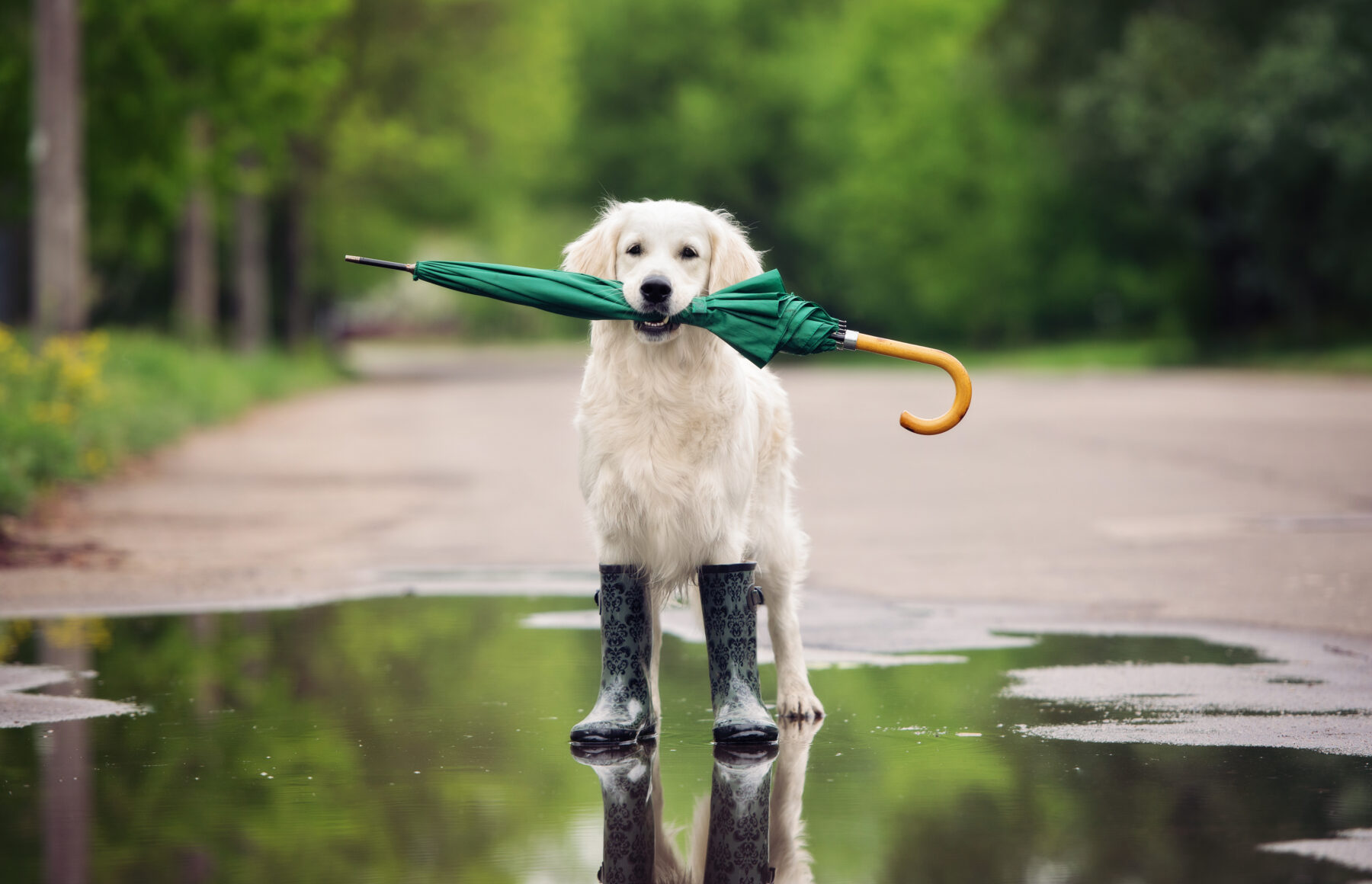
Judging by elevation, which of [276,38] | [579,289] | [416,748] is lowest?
[416,748]

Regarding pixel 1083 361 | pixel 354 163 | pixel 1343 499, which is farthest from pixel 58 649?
pixel 1083 361

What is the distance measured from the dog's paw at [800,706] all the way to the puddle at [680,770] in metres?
0.16

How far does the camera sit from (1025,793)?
16.7 ft

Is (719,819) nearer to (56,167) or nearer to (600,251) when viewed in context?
(600,251)

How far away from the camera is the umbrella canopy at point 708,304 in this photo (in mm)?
5781

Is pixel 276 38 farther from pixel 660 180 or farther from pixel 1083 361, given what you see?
pixel 660 180

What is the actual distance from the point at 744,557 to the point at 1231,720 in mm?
1711

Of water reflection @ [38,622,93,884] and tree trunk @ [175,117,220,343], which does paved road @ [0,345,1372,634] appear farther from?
tree trunk @ [175,117,220,343]

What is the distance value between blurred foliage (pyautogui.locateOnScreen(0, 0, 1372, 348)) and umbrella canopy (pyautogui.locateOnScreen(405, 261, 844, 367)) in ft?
59.5

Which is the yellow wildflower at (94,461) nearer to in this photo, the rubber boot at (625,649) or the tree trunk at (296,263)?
the rubber boot at (625,649)

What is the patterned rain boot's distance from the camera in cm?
448

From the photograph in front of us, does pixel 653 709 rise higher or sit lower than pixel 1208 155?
lower

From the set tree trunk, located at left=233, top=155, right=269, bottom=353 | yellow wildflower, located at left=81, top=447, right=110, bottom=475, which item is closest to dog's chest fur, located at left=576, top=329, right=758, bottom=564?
yellow wildflower, located at left=81, top=447, right=110, bottom=475

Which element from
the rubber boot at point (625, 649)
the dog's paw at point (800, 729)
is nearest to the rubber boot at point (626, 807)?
the rubber boot at point (625, 649)
